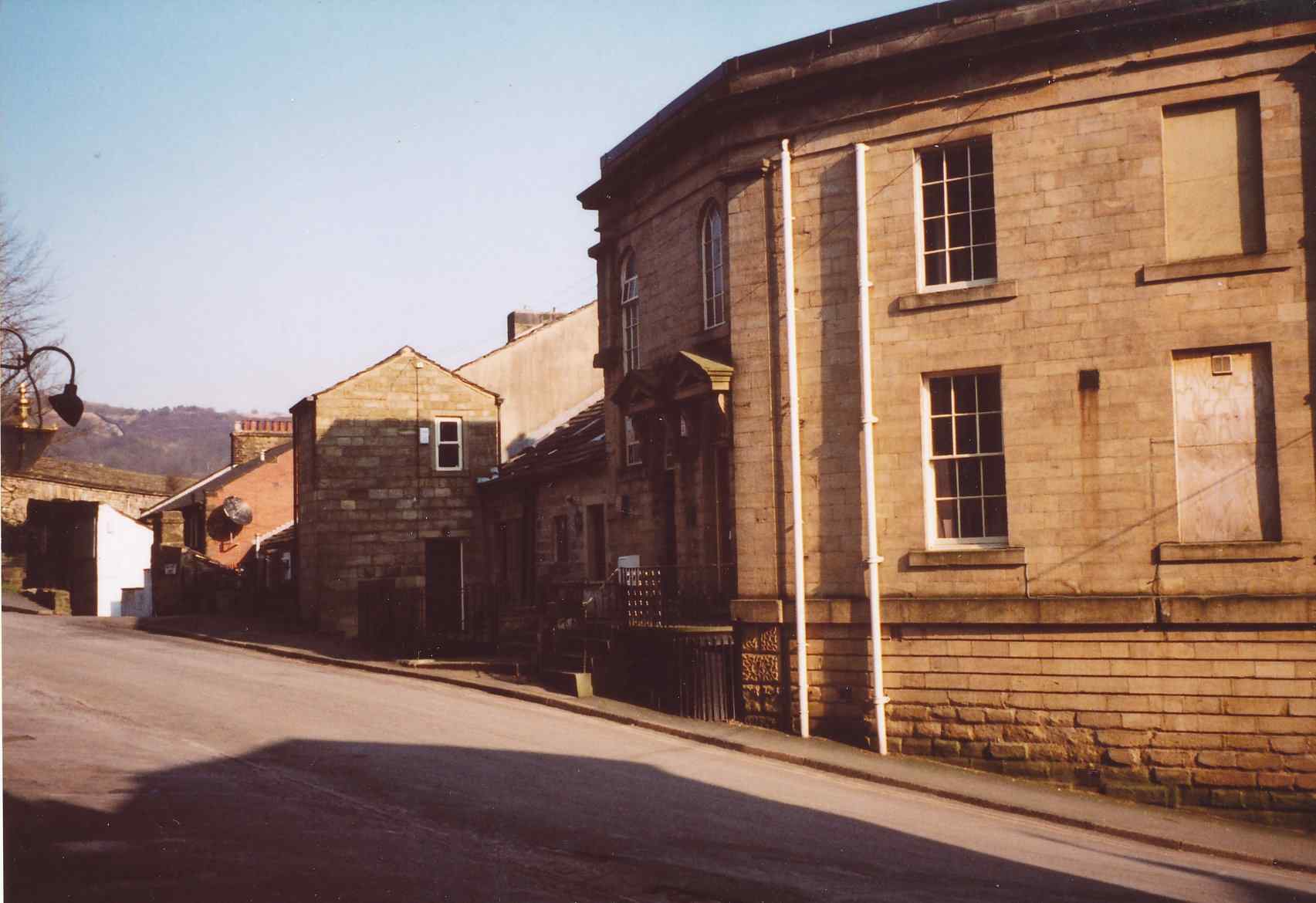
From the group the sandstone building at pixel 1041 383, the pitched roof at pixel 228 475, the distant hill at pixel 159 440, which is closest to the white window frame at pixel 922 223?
the sandstone building at pixel 1041 383

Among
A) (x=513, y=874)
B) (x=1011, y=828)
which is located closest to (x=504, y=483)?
(x=1011, y=828)

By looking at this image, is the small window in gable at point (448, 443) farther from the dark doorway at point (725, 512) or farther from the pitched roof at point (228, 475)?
the dark doorway at point (725, 512)

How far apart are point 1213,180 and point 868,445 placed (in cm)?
536

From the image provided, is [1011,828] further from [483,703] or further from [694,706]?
[483,703]

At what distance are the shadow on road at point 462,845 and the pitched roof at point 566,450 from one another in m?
12.5

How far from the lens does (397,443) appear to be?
113ft

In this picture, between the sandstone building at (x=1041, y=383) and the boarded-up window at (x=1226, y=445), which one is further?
the boarded-up window at (x=1226, y=445)

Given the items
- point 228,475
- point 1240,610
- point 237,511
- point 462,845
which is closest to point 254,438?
point 228,475

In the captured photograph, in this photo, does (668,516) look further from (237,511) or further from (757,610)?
(237,511)

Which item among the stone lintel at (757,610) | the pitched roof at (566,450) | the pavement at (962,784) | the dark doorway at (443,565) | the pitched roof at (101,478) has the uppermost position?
the pitched roof at (101,478)

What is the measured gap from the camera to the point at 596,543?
28000mm

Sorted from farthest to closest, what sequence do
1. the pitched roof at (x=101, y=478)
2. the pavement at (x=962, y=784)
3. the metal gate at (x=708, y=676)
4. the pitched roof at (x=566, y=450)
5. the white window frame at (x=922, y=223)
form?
1. the pitched roof at (x=101, y=478)
2. the pitched roof at (x=566, y=450)
3. the metal gate at (x=708, y=676)
4. the white window frame at (x=922, y=223)
5. the pavement at (x=962, y=784)

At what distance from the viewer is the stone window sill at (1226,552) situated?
15562 millimetres

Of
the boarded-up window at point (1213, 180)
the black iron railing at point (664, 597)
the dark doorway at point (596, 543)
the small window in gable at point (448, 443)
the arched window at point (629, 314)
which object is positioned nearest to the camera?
the boarded-up window at point (1213, 180)
